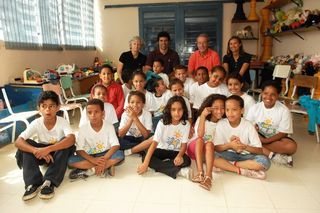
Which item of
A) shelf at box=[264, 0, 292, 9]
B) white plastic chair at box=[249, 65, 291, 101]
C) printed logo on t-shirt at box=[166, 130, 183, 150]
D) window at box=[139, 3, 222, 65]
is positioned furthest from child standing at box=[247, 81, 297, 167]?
window at box=[139, 3, 222, 65]

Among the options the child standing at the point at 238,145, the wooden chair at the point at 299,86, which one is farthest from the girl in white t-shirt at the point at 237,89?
the wooden chair at the point at 299,86

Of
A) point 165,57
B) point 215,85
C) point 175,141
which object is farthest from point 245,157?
point 165,57

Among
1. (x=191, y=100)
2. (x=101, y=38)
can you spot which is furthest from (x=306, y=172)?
(x=101, y=38)

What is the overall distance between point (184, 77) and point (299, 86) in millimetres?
1732

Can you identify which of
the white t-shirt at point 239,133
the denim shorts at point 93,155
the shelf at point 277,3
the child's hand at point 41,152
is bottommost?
the denim shorts at point 93,155

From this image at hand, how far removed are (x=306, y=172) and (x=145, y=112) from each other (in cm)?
156

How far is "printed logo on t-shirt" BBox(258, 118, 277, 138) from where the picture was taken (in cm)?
270

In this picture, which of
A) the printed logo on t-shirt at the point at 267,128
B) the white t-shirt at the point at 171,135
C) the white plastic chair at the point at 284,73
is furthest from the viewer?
the white plastic chair at the point at 284,73

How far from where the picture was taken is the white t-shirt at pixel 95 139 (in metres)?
2.38

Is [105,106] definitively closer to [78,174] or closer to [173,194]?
[78,174]

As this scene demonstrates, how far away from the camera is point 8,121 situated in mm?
3088

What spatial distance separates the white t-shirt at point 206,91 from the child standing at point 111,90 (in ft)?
2.87

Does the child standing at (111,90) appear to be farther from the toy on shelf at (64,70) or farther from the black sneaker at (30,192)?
the toy on shelf at (64,70)

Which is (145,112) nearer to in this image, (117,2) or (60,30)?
(60,30)
